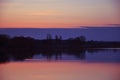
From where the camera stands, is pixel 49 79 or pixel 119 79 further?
pixel 49 79

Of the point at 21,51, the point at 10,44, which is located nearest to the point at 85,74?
the point at 10,44

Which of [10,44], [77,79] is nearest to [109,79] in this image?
[77,79]

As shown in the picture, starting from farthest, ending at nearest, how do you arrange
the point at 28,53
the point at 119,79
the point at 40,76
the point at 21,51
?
the point at 28,53 → the point at 21,51 → the point at 40,76 → the point at 119,79

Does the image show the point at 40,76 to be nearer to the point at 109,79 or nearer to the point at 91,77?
the point at 91,77

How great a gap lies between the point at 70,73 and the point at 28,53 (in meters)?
7.01

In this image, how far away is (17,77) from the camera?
5738 mm

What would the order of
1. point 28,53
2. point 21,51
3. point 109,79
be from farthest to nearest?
point 28,53
point 21,51
point 109,79

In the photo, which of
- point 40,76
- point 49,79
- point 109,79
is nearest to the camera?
point 109,79

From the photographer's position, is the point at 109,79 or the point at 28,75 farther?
the point at 28,75

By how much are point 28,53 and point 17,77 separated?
7490mm

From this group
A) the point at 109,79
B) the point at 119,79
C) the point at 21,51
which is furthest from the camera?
the point at 21,51

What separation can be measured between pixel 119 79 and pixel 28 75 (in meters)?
1.96

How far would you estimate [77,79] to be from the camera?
18.3 ft

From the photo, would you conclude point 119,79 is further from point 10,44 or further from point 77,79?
point 10,44
